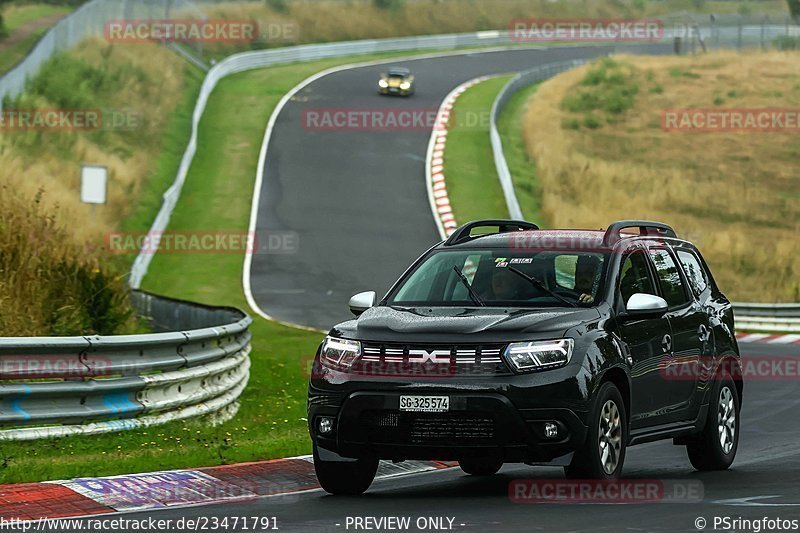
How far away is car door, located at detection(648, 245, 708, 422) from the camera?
10.9 m

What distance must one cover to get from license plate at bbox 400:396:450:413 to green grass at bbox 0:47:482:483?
8.11 feet

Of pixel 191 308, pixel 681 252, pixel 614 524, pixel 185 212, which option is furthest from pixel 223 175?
pixel 614 524

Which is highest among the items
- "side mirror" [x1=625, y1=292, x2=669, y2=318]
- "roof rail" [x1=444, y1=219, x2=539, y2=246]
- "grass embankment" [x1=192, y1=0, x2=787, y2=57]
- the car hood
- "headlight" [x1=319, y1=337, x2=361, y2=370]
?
"grass embankment" [x1=192, y1=0, x2=787, y2=57]

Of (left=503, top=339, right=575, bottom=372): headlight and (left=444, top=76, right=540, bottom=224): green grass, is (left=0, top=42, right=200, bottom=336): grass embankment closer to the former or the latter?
(left=503, top=339, right=575, bottom=372): headlight

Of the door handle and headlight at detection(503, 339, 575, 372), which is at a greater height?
headlight at detection(503, 339, 575, 372)

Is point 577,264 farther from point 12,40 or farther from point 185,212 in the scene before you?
point 12,40

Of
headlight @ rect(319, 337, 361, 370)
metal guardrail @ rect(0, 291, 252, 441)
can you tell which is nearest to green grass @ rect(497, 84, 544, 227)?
metal guardrail @ rect(0, 291, 252, 441)

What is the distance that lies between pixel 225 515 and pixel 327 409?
Answer: 1148 millimetres

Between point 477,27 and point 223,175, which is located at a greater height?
point 477,27


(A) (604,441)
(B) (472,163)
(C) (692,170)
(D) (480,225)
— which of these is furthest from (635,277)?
(C) (692,170)

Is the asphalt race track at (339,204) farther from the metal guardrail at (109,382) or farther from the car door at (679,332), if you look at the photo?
the car door at (679,332)

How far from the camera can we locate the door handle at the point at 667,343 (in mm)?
10750

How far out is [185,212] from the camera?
3909 centimetres

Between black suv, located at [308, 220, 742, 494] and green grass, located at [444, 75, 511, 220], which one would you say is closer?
black suv, located at [308, 220, 742, 494]
